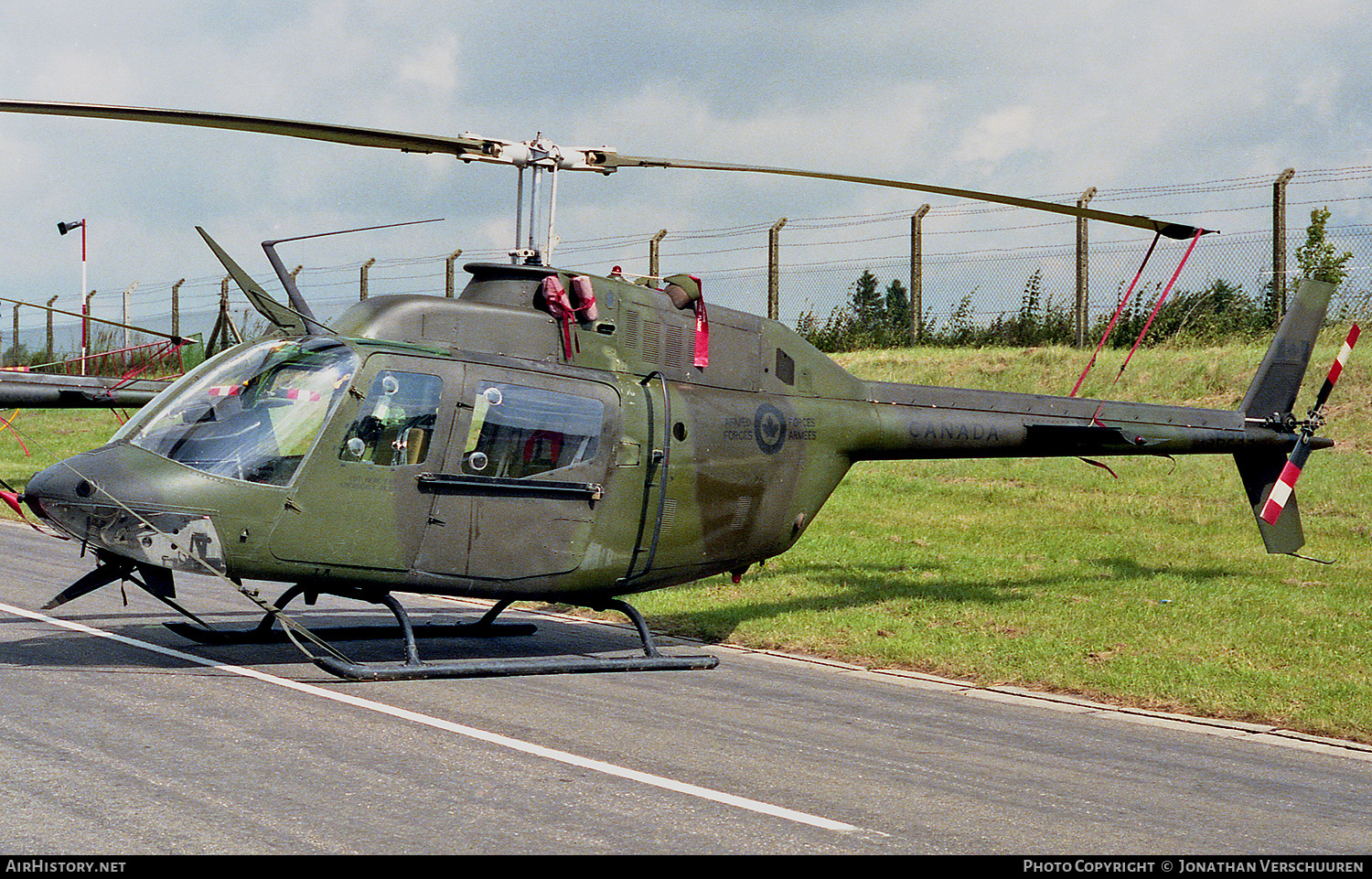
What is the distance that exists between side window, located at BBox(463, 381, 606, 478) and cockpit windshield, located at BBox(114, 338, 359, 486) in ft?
3.02

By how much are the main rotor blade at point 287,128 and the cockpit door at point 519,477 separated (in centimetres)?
145

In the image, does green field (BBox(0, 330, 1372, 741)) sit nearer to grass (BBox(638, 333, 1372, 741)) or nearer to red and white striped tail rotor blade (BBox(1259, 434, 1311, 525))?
grass (BBox(638, 333, 1372, 741))

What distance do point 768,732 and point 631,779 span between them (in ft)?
4.65

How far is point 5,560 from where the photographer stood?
565 inches

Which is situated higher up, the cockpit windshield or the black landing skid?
the cockpit windshield

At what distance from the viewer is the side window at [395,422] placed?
7945mm

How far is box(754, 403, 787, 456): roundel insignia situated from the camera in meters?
9.96

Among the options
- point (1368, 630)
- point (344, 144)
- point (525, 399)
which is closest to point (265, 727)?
point (525, 399)

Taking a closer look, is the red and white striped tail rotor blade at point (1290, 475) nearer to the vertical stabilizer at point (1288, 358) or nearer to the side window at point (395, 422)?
the vertical stabilizer at point (1288, 358)

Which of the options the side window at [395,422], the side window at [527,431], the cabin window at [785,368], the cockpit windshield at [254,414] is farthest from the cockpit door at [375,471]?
the cabin window at [785,368]

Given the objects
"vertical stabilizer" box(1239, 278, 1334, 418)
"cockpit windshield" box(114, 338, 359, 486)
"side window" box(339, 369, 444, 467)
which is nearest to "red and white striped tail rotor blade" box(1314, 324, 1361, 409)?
"vertical stabilizer" box(1239, 278, 1334, 418)

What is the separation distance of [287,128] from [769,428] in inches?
171

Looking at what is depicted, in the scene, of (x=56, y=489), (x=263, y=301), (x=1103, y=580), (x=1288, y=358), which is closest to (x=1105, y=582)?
(x=1103, y=580)

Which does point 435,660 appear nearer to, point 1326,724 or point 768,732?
point 768,732
